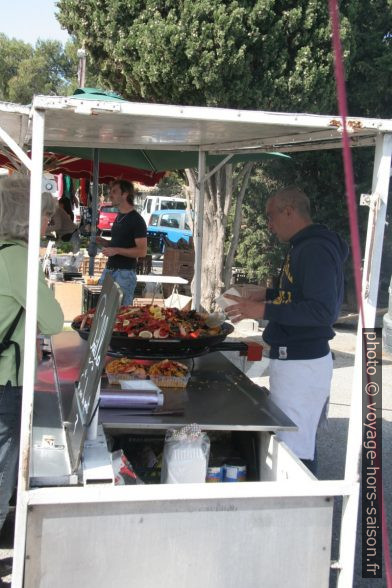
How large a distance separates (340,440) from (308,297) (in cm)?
280

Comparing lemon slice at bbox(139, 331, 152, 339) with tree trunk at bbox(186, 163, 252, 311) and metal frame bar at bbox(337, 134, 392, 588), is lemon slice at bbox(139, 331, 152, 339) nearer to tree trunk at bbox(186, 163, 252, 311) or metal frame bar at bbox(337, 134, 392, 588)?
metal frame bar at bbox(337, 134, 392, 588)

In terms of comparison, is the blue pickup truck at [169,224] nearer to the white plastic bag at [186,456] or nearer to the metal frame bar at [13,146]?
the white plastic bag at [186,456]

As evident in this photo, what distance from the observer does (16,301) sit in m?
2.41

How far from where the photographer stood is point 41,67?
37.3 m

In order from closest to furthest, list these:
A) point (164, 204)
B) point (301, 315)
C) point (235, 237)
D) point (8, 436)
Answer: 1. point (8, 436)
2. point (301, 315)
3. point (235, 237)
4. point (164, 204)

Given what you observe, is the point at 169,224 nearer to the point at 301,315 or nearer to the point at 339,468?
the point at 339,468

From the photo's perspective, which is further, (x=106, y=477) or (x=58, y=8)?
(x=58, y=8)

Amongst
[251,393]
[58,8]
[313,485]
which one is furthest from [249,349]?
[58,8]

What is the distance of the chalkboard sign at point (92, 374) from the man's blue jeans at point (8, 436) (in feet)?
0.74

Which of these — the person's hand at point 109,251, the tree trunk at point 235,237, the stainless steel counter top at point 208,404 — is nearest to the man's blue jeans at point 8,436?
the stainless steel counter top at point 208,404

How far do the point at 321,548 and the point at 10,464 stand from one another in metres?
1.29

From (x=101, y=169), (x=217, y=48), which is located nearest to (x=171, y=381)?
(x=101, y=169)

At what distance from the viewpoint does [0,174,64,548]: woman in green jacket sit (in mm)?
2371

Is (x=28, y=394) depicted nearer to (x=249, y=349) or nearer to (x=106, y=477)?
(x=106, y=477)
